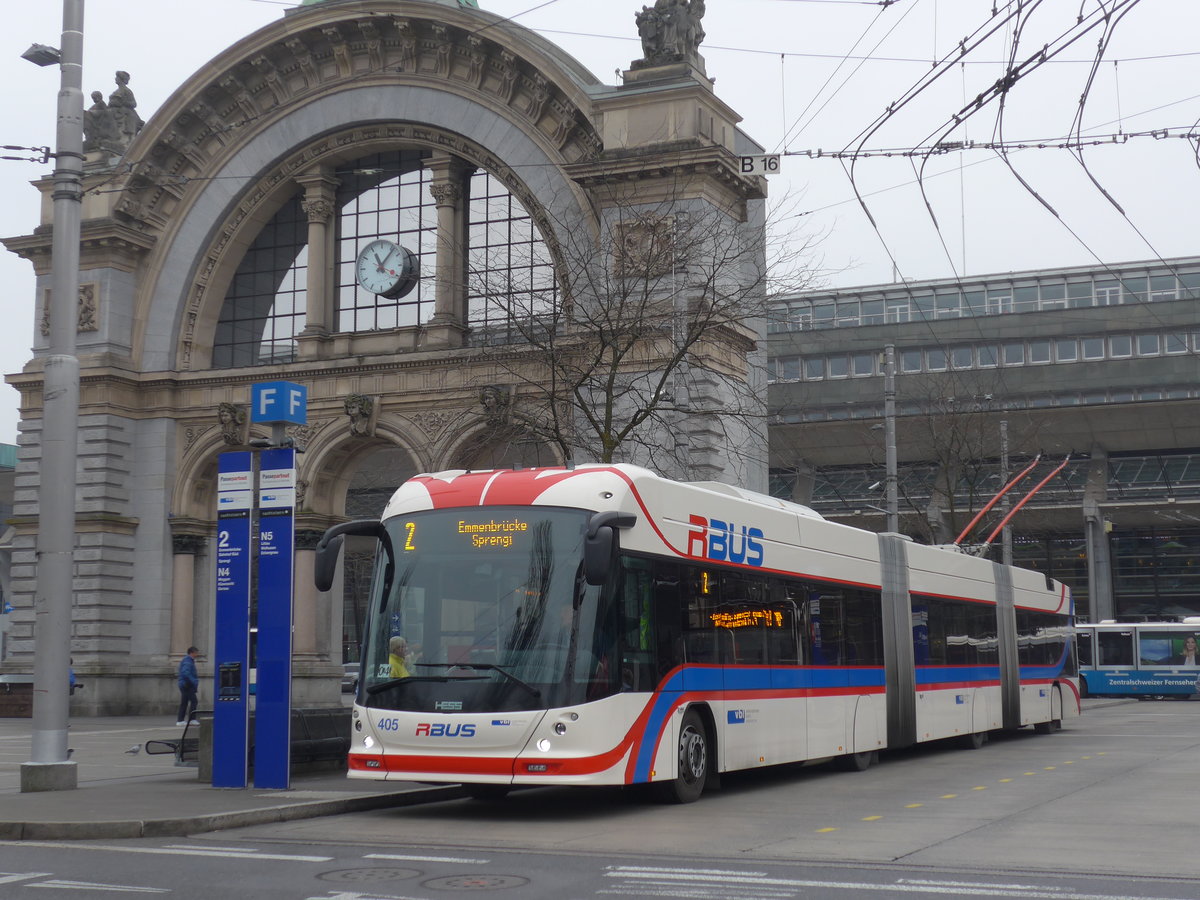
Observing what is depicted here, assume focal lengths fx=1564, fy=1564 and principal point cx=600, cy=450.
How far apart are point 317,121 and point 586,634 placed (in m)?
26.8

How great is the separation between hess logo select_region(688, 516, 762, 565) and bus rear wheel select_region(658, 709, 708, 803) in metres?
1.63

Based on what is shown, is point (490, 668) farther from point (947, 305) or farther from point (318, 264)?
point (947, 305)

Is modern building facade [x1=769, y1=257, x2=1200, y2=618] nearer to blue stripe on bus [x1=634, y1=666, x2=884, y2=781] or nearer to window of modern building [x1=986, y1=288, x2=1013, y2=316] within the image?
window of modern building [x1=986, y1=288, x2=1013, y2=316]

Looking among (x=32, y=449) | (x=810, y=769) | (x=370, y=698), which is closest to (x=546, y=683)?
(x=370, y=698)

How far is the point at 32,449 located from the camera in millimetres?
38969

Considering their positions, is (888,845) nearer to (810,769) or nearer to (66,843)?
(66,843)

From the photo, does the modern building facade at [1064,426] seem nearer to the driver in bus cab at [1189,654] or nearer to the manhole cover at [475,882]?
the driver in bus cab at [1189,654]

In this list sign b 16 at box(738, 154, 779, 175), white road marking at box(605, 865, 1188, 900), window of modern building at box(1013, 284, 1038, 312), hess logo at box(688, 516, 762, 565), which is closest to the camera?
white road marking at box(605, 865, 1188, 900)

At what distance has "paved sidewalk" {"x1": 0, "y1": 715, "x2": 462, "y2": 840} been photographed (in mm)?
12602

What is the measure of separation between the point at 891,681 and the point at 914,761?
1.66m

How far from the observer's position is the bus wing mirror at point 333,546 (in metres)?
14.4

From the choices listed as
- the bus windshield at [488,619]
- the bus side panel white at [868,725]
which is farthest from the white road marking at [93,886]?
the bus side panel white at [868,725]

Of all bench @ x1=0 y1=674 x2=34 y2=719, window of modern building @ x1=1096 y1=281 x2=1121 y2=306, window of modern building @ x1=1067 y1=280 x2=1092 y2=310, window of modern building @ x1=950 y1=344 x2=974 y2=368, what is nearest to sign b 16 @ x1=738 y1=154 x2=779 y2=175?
bench @ x1=0 y1=674 x2=34 y2=719

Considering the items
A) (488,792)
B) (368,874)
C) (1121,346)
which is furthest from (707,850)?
(1121,346)
